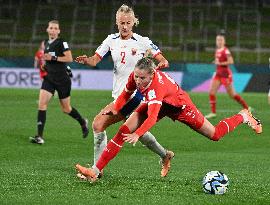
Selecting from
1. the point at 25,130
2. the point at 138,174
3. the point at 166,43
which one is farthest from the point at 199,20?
the point at 138,174

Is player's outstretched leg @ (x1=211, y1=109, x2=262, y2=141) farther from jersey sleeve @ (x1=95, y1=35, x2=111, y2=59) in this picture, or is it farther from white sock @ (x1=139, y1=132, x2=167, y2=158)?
jersey sleeve @ (x1=95, y1=35, x2=111, y2=59)

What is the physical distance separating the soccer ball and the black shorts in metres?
7.02

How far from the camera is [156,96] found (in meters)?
9.53

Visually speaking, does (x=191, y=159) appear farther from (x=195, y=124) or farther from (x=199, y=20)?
(x=199, y=20)

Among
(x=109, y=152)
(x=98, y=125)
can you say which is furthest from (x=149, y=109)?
(x=98, y=125)

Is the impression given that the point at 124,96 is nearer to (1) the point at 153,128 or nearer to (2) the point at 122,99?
(2) the point at 122,99

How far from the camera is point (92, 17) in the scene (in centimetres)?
4572

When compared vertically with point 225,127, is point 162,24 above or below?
above

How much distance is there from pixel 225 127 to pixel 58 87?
19.3 feet

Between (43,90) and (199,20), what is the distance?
30.7 m

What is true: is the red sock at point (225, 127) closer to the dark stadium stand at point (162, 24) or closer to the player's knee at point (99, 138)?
the player's knee at point (99, 138)

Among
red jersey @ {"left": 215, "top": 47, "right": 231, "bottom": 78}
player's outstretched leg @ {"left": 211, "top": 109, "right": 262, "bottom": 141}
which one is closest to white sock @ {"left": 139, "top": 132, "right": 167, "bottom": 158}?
player's outstretched leg @ {"left": 211, "top": 109, "right": 262, "bottom": 141}

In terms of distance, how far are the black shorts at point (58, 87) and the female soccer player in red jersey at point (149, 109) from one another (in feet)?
17.5

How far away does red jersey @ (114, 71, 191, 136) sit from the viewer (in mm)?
9352
